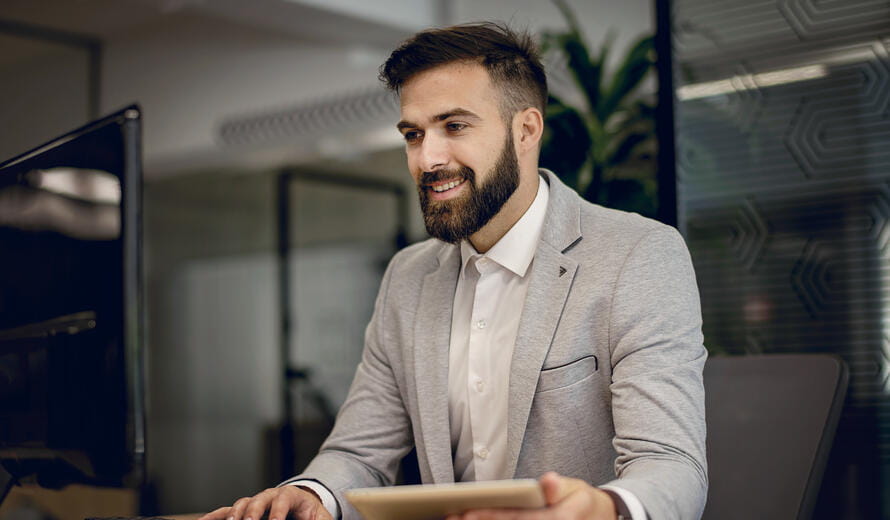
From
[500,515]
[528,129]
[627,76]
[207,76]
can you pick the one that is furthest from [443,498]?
[207,76]

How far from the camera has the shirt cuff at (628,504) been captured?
3.36 feet

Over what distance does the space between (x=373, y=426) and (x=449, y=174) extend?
18.8 inches

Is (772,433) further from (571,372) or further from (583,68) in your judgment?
(583,68)

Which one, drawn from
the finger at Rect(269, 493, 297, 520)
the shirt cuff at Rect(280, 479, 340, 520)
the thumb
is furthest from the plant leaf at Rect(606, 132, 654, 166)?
the thumb

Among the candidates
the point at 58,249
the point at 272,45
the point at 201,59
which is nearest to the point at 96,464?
the point at 58,249

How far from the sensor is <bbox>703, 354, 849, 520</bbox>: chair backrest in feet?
4.34

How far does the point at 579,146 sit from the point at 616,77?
0.91 feet

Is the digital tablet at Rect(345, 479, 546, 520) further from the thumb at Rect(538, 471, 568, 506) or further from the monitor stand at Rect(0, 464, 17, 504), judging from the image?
the monitor stand at Rect(0, 464, 17, 504)

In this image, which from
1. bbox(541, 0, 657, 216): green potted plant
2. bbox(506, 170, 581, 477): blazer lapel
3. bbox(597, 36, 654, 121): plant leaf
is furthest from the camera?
bbox(597, 36, 654, 121): plant leaf

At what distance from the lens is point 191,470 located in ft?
20.2

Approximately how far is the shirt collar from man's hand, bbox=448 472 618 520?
616 mm

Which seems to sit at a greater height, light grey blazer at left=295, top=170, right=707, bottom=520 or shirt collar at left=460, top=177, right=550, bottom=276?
shirt collar at left=460, top=177, right=550, bottom=276

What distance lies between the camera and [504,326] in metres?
1.54

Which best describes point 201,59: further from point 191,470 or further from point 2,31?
point 191,470
